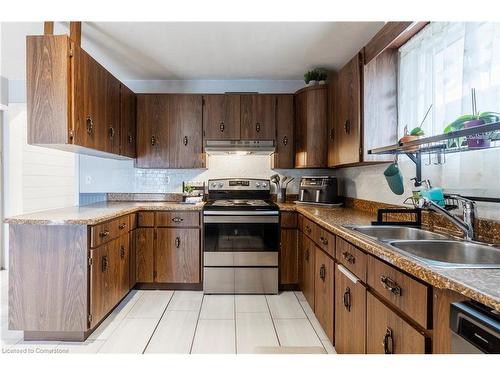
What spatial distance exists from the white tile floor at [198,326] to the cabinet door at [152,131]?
142cm

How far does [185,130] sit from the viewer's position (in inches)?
132

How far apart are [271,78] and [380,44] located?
1620 millimetres

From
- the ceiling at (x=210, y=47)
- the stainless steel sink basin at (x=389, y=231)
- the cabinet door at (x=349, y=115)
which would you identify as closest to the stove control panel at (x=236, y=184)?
the cabinet door at (x=349, y=115)

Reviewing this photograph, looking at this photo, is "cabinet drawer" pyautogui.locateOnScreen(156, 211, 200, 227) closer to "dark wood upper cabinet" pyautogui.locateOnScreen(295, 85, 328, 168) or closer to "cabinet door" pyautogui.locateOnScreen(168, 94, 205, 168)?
"cabinet door" pyautogui.locateOnScreen(168, 94, 205, 168)

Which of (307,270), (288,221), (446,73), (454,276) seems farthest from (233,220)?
(454,276)

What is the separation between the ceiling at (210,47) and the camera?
240 cm

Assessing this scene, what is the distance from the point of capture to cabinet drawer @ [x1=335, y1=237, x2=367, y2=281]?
1500 millimetres

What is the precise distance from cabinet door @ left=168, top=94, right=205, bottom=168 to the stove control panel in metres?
0.37

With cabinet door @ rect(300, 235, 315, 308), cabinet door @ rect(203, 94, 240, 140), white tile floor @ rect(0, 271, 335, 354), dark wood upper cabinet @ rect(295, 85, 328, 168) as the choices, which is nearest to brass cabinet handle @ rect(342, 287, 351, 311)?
white tile floor @ rect(0, 271, 335, 354)

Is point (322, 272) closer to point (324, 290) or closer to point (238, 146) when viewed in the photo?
point (324, 290)

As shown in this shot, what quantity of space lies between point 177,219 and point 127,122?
3.86ft

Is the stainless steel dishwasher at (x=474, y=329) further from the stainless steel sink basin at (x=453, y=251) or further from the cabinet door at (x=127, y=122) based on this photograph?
the cabinet door at (x=127, y=122)
